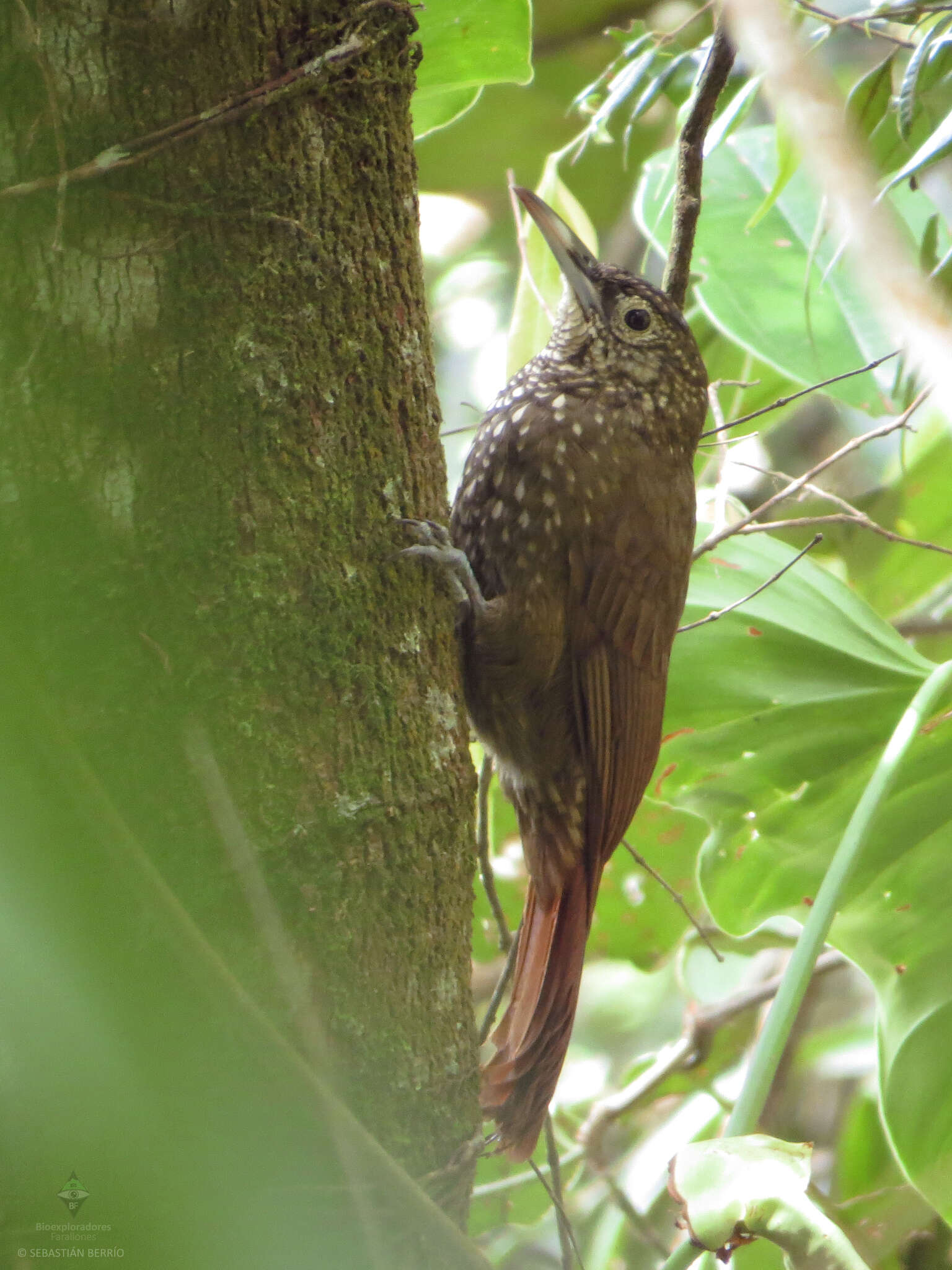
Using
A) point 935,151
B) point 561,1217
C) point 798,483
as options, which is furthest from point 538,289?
point 561,1217

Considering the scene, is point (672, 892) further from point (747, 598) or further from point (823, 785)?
point (747, 598)

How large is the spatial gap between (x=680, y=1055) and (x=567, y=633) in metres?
1.29

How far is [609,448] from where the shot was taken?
1873mm

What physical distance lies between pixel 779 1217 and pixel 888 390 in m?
1.89

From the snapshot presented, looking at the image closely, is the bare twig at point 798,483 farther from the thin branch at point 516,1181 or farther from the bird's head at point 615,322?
the thin branch at point 516,1181

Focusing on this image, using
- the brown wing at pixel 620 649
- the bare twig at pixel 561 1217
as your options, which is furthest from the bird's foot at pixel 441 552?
the bare twig at pixel 561 1217

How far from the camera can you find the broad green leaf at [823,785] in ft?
6.33

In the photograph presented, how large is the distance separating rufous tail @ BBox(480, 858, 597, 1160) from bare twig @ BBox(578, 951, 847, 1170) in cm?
93

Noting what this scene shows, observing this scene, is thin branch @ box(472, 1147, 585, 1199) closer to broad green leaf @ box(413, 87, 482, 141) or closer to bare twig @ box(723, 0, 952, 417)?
bare twig @ box(723, 0, 952, 417)

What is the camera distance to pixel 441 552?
1.39 m

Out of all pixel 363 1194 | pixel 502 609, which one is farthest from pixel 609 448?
pixel 363 1194

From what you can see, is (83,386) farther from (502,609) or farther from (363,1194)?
(502,609)

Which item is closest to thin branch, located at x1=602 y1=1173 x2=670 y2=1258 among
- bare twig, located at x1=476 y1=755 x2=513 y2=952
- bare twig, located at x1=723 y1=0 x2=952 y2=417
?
bare twig, located at x1=476 y1=755 x2=513 y2=952

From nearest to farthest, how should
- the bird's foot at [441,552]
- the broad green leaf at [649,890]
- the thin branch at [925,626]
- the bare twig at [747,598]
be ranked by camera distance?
the bird's foot at [441,552], the bare twig at [747,598], the broad green leaf at [649,890], the thin branch at [925,626]
